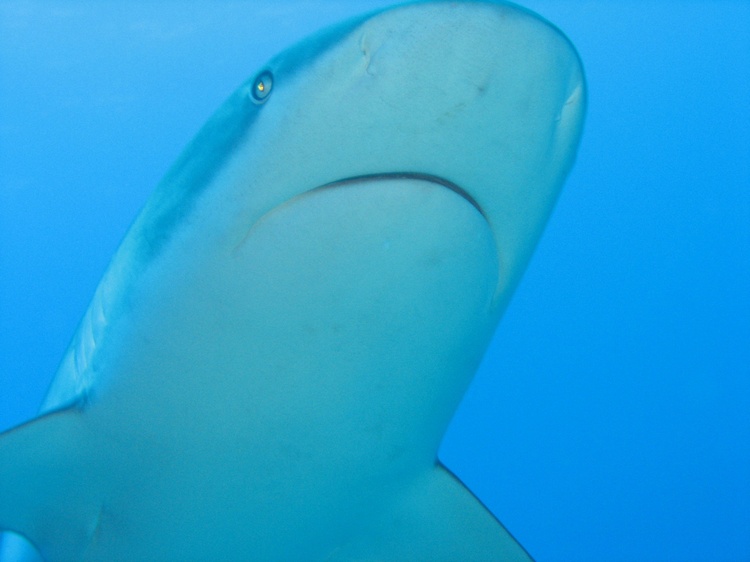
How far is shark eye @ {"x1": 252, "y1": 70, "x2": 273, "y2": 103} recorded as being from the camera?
41.3 inches

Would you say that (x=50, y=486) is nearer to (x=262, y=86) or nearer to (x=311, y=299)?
(x=311, y=299)

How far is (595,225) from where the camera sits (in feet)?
73.4

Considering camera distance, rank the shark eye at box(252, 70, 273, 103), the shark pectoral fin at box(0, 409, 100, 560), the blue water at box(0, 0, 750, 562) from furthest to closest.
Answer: the blue water at box(0, 0, 750, 562) → the shark pectoral fin at box(0, 409, 100, 560) → the shark eye at box(252, 70, 273, 103)

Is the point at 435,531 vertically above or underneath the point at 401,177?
underneath

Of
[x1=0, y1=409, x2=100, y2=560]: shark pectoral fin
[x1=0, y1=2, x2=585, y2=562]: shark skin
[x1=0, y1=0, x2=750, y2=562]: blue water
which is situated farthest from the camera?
[x1=0, y1=0, x2=750, y2=562]: blue water

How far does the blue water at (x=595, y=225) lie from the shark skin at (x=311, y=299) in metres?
16.4

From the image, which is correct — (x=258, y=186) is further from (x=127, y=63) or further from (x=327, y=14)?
(x=127, y=63)

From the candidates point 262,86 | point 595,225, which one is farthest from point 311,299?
point 595,225

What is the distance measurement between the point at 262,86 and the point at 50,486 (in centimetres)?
132

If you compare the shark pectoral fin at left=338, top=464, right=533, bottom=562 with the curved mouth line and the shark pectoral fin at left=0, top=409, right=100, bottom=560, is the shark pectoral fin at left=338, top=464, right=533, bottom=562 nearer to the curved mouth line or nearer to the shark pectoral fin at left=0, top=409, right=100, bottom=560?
the shark pectoral fin at left=0, top=409, right=100, bottom=560

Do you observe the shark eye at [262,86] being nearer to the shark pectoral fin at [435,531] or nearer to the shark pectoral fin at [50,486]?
the shark pectoral fin at [50,486]

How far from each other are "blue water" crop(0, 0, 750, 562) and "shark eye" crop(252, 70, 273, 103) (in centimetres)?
1643

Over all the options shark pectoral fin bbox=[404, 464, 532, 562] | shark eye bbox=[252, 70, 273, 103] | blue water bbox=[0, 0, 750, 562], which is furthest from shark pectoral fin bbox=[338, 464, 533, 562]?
blue water bbox=[0, 0, 750, 562]

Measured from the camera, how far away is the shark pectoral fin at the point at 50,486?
142 centimetres
